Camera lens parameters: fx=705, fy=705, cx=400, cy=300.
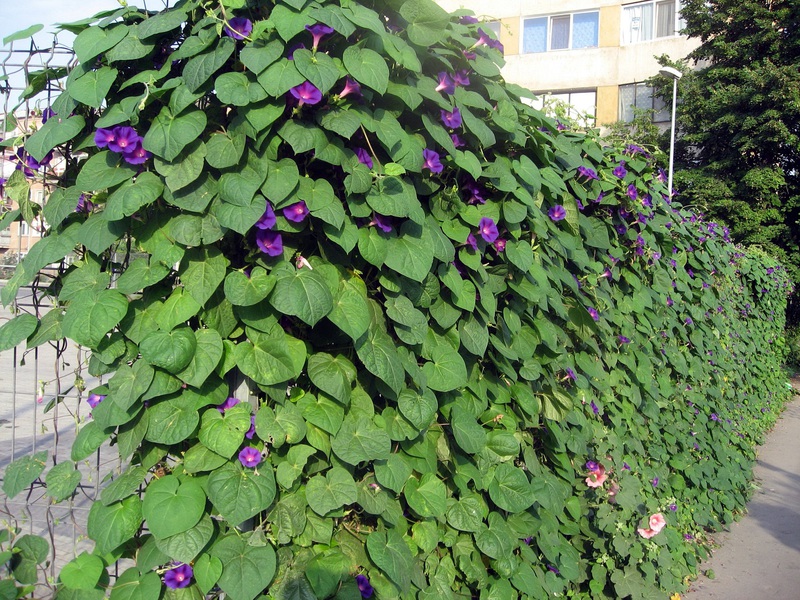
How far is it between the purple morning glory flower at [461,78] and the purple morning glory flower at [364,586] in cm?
149

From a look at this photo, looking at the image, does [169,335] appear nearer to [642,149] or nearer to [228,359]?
[228,359]

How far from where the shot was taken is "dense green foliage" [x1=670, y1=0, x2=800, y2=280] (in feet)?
57.3

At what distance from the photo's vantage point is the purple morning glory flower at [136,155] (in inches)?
69.9

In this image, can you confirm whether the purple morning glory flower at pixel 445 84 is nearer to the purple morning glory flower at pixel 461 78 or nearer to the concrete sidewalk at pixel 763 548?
the purple morning glory flower at pixel 461 78

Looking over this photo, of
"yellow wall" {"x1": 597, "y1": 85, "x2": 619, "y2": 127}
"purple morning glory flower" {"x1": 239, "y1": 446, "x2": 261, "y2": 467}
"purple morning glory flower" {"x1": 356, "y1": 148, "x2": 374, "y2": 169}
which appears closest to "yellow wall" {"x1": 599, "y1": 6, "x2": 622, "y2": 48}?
"yellow wall" {"x1": 597, "y1": 85, "x2": 619, "y2": 127}

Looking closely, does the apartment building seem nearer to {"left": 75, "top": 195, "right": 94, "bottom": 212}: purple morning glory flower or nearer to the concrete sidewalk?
the concrete sidewalk

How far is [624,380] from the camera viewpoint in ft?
13.2

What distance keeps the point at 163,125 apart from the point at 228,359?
60cm

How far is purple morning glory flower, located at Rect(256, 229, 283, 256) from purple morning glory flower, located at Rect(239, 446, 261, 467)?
0.49m

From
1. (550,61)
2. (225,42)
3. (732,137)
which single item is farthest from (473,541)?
(550,61)

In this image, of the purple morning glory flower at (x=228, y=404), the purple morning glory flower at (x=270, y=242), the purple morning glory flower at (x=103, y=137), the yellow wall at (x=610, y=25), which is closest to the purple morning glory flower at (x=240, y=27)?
the purple morning glory flower at (x=103, y=137)

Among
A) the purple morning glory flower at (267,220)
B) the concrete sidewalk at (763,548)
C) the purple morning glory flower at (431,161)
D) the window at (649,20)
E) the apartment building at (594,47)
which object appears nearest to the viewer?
the purple morning glory flower at (267,220)

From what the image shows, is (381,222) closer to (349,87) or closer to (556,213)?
(349,87)

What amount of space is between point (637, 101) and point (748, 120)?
21.2ft
